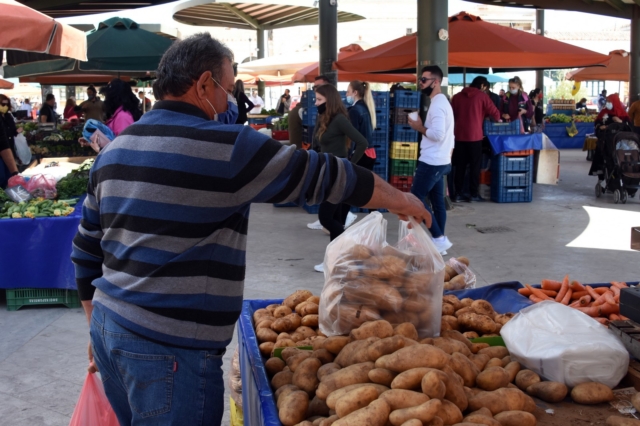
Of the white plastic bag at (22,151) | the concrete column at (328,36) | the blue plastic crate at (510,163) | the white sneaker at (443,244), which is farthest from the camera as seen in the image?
the concrete column at (328,36)

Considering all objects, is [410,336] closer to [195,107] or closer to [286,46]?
[195,107]

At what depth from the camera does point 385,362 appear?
7.17ft

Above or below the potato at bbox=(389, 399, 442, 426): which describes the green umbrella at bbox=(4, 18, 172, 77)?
above

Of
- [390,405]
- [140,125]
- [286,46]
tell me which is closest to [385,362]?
[390,405]

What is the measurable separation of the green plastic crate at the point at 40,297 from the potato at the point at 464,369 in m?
4.44

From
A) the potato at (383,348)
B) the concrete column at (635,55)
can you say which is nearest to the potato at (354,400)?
the potato at (383,348)

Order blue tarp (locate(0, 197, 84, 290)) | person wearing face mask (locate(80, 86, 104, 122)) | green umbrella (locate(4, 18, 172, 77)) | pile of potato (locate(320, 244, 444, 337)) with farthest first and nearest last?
person wearing face mask (locate(80, 86, 104, 122)) → green umbrella (locate(4, 18, 172, 77)) → blue tarp (locate(0, 197, 84, 290)) → pile of potato (locate(320, 244, 444, 337))

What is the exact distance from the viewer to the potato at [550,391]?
2330 mm

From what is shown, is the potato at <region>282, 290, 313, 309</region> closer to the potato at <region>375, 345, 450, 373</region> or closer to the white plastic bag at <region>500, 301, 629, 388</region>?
the white plastic bag at <region>500, 301, 629, 388</region>

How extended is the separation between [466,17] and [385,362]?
9.75 m

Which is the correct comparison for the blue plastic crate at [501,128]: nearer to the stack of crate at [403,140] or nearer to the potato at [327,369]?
the stack of crate at [403,140]

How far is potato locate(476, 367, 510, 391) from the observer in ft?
7.43

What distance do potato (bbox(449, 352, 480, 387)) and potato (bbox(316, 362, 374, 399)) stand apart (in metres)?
0.29

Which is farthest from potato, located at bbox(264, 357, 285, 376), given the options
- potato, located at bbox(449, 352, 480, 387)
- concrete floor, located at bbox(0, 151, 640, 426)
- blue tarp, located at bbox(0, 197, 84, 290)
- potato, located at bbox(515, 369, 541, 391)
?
blue tarp, located at bbox(0, 197, 84, 290)
